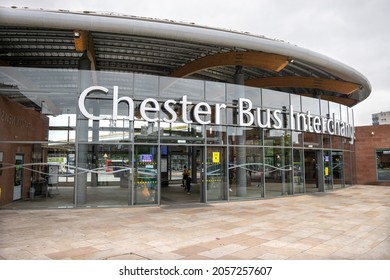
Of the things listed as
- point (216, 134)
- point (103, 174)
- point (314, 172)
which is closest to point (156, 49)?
point (216, 134)

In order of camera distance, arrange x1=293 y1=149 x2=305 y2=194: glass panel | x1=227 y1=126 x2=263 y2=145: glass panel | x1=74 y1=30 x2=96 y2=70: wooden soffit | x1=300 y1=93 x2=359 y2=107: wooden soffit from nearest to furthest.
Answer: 1. x1=74 y1=30 x2=96 y2=70: wooden soffit
2. x1=227 y1=126 x2=263 y2=145: glass panel
3. x1=293 y1=149 x2=305 y2=194: glass panel
4. x1=300 y1=93 x2=359 y2=107: wooden soffit

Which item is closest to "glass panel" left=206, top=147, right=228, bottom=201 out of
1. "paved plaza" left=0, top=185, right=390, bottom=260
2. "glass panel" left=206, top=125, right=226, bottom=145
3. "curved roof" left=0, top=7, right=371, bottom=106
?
"glass panel" left=206, top=125, right=226, bottom=145

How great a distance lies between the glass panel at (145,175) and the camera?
500 inches

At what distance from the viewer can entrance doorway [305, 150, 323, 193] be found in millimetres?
18094

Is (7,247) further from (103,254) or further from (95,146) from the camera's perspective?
(95,146)

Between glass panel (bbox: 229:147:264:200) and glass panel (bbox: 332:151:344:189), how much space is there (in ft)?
24.9

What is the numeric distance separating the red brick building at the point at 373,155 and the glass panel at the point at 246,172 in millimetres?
13156

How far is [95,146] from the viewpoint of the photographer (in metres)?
12.3

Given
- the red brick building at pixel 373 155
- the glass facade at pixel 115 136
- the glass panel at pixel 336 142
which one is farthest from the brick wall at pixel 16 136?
the red brick building at pixel 373 155

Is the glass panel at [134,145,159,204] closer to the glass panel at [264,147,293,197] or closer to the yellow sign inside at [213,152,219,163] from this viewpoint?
the yellow sign inside at [213,152,219,163]

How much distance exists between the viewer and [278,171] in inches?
614

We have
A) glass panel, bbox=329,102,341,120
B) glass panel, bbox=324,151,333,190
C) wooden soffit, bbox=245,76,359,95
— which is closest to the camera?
wooden soffit, bbox=245,76,359,95

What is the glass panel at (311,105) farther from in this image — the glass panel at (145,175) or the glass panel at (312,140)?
the glass panel at (145,175)
